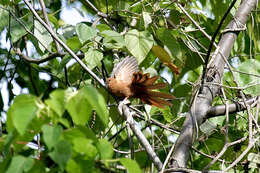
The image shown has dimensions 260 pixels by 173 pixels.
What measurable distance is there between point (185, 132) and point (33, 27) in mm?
1095

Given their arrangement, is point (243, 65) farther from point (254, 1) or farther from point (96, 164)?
point (96, 164)

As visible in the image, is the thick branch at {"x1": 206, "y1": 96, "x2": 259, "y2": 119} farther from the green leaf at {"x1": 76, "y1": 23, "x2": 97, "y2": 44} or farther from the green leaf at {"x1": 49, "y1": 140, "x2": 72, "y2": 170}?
the green leaf at {"x1": 49, "y1": 140, "x2": 72, "y2": 170}

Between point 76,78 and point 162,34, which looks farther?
point 76,78

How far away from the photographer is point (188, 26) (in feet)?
9.60

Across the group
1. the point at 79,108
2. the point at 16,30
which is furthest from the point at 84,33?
the point at 79,108

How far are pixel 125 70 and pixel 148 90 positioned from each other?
0.71ft

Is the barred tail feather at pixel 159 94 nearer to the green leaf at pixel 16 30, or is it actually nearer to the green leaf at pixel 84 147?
the green leaf at pixel 16 30

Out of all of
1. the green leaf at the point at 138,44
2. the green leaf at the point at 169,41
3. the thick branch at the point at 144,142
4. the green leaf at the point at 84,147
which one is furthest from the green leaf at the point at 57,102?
the green leaf at the point at 169,41

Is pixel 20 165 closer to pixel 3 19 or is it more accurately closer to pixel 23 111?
pixel 23 111

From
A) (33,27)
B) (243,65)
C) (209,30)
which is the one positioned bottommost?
(243,65)

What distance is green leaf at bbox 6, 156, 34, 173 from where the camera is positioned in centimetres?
122

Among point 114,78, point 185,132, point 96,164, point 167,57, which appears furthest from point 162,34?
point 96,164

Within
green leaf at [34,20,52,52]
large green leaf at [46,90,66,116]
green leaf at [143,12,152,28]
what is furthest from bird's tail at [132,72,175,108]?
large green leaf at [46,90,66,116]

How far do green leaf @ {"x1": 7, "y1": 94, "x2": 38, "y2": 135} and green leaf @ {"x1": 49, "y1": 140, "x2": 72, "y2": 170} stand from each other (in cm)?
10
